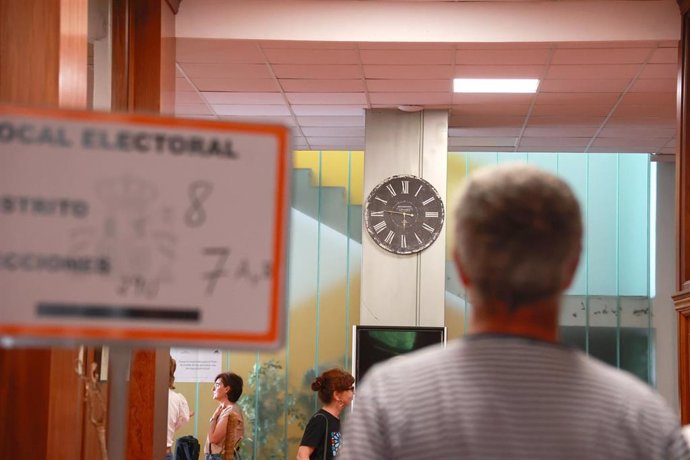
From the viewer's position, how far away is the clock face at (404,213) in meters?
9.16

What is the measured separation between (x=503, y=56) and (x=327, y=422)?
286cm

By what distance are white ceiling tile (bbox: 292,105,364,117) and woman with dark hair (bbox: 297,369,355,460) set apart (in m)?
3.00

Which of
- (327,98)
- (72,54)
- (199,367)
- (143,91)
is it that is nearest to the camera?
(72,54)

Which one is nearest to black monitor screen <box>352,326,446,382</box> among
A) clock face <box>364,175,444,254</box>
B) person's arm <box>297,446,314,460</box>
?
clock face <box>364,175,444,254</box>

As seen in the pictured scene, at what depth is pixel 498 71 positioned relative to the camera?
26.5 feet

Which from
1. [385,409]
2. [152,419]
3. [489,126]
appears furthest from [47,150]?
[489,126]

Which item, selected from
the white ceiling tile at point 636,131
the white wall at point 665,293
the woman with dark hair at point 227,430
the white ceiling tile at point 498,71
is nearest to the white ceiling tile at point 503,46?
the white ceiling tile at point 498,71

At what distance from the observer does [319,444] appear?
20.7 ft

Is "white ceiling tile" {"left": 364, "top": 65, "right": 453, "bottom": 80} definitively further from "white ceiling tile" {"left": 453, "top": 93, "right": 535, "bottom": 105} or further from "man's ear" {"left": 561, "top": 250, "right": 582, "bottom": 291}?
"man's ear" {"left": 561, "top": 250, "right": 582, "bottom": 291}

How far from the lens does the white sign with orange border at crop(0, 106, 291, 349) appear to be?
5.20 feet

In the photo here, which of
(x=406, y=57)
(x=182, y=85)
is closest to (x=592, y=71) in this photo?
(x=406, y=57)

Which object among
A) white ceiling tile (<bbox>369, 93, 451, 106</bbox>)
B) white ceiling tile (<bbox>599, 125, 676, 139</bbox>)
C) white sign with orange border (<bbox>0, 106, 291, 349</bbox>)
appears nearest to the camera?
white sign with orange border (<bbox>0, 106, 291, 349</bbox>)

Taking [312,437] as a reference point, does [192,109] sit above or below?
above

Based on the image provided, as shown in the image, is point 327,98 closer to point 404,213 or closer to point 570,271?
point 404,213
